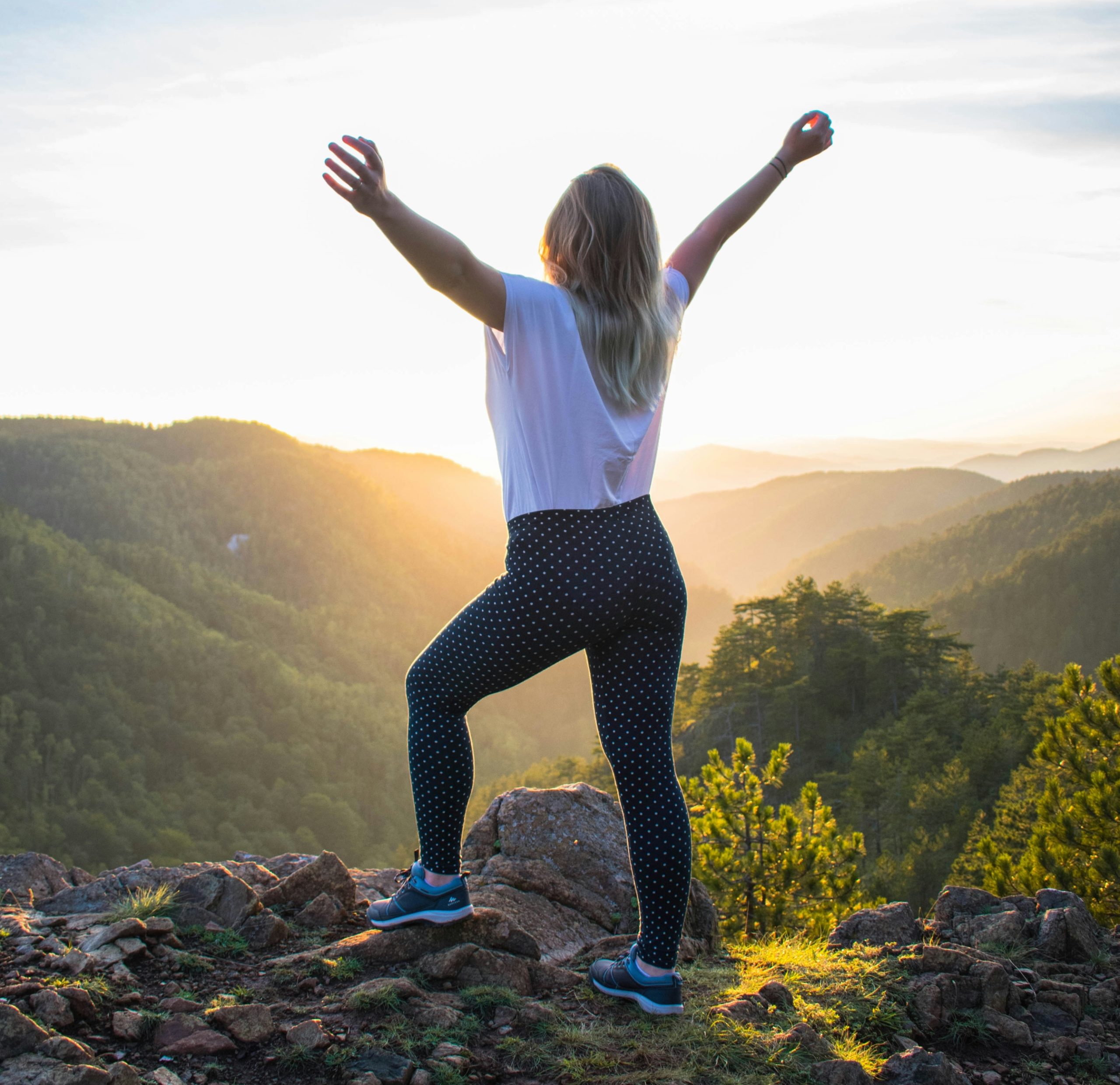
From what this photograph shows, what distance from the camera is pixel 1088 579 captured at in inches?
3573

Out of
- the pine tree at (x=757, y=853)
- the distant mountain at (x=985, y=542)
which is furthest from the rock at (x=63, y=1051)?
the distant mountain at (x=985, y=542)

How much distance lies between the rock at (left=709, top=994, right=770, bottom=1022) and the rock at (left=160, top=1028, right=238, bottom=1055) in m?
1.43

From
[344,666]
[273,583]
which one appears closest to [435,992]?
[344,666]

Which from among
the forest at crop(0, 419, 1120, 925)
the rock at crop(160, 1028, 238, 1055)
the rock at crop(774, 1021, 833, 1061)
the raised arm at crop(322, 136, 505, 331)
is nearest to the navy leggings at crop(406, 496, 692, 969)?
the rock at crop(774, 1021, 833, 1061)

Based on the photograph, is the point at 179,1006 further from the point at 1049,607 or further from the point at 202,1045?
the point at 1049,607

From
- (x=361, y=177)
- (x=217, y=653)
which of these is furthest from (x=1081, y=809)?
(x=217, y=653)

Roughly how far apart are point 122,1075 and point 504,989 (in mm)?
1142

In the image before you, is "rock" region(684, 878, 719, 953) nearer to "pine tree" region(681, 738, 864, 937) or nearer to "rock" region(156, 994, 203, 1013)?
"rock" region(156, 994, 203, 1013)

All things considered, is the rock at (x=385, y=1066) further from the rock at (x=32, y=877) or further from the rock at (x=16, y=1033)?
the rock at (x=32, y=877)

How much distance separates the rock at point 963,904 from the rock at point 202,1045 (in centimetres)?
299

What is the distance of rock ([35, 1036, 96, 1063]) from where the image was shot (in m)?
2.16

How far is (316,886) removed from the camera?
373 cm

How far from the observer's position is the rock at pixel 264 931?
3264 millimetres

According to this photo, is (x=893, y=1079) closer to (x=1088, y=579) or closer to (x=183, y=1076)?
(x=183, y=1076)
